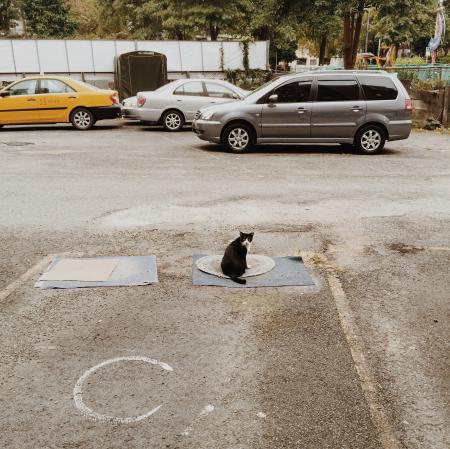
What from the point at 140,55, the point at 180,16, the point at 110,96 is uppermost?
the point at 180,16

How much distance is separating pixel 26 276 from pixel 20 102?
39.3 feet

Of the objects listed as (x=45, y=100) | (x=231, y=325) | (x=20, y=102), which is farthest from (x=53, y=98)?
(x=231, y=325)

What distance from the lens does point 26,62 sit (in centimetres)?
2342

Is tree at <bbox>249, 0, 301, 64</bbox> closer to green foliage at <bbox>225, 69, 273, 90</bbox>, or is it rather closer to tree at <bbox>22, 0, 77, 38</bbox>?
green foliage at <bbox>225, 69, 273, 90</bbox>

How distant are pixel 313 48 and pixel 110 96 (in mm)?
49939

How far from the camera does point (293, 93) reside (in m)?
11.7

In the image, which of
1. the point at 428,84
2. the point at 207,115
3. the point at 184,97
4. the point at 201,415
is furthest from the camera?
the point at 428,84

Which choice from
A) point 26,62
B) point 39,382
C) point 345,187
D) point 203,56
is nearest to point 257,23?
point 203,56

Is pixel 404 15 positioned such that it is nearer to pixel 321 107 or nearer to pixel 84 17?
pixel 321 107

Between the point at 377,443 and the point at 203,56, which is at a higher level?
the point at 203,56

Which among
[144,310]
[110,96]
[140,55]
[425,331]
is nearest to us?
[425,331]

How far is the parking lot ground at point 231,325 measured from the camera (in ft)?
9.37

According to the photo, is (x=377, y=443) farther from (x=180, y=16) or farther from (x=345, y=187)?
(x=180, y=16)

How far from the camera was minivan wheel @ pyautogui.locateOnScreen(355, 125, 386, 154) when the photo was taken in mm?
11883
